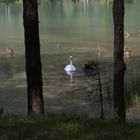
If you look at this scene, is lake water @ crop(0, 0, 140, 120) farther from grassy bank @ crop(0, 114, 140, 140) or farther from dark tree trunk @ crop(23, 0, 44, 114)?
grassy bank @ crop(0, 114, 140, 140)

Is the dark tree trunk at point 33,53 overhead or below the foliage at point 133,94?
overhead

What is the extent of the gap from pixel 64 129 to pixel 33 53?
300 cm

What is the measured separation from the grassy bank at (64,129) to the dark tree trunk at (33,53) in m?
2.06

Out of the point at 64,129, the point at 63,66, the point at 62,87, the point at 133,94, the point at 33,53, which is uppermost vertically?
the point at 33,53

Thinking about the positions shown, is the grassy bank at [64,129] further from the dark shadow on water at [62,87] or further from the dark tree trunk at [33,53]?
the dark shadow on water at [62,87]

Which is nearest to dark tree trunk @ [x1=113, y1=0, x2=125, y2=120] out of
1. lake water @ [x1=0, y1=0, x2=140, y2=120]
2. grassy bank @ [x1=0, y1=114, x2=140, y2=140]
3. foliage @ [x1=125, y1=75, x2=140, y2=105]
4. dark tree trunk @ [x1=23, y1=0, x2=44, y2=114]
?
lake water @ [x1=0, y1=0, x2=140, y2=120]

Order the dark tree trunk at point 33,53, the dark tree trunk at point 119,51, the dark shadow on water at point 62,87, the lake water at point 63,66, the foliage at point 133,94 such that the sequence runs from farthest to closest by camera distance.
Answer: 1. the lake water at point 63,66
2. the dark shadow on water at point 62,87
3. the foliage at point 133,94
4. the dark tree trunk at point 119,51
5. the dark tree trunk at point 33,53

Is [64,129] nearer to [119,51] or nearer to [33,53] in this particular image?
[33,53]

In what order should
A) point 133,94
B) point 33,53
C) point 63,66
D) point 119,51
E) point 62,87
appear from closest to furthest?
point 33,53 → point 119,51 → point 133,94 → point 62,87 → point 63,66

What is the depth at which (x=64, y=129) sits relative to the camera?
21.0 ft

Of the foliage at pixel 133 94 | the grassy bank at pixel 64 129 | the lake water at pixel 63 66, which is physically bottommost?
the lake water at pixel 63 66

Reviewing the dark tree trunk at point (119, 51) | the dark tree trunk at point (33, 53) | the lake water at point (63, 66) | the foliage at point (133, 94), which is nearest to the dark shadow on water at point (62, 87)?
the lake water at point (63, 66)

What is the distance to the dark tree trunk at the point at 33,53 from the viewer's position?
29.5 ft

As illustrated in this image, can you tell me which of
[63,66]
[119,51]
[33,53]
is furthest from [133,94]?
[63,66]
